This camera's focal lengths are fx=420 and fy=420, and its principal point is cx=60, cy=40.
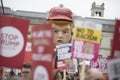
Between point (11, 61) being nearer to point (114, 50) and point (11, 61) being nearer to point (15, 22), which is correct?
point (15, 22)

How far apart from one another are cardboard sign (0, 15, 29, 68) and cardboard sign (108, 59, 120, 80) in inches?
49.7

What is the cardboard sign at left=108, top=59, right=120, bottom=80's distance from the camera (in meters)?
2.15

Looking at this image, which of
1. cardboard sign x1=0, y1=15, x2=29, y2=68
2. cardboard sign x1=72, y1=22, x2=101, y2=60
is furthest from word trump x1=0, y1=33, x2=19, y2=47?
cardboard sign x1=72, y1=22, x2=101, y2=60

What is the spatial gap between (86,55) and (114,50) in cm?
130

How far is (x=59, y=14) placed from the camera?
13.4ft

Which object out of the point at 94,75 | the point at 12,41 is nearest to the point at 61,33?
the point at 94,75

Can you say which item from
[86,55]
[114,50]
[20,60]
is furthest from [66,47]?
[114,50]

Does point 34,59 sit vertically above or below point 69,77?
above

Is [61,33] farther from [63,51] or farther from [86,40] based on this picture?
[86,40]

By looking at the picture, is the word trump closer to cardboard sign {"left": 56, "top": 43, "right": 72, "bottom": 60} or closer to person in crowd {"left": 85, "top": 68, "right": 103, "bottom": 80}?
cardboard sign {"left": 56, "top": 43, "right": 72, "bottom": 60}

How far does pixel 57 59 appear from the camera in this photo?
380cm

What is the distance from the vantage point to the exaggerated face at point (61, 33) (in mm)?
3938

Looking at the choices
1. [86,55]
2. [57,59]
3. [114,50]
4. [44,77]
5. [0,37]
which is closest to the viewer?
[114,50]

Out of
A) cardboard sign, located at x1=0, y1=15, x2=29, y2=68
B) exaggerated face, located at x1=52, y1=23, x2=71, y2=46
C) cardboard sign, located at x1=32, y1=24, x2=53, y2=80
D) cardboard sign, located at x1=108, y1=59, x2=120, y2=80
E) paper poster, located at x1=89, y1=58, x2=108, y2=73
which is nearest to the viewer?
cardboard sign, located at x1=108, y1=59, x2=120, y2=80
